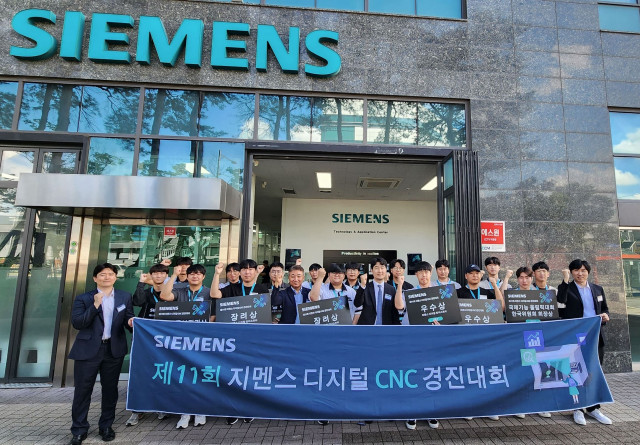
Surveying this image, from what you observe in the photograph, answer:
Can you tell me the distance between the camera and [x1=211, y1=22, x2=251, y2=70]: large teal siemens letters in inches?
237

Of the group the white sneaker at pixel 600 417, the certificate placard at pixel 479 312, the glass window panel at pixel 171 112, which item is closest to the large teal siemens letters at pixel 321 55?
the glass window panel at pixel 171 112

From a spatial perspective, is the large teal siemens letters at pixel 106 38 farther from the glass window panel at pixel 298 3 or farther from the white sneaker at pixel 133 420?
the white sneaker at pixel 133 420

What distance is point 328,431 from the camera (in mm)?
3748

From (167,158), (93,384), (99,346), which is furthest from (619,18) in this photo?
(93,384)

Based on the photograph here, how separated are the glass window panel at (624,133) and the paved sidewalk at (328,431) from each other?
495 cm

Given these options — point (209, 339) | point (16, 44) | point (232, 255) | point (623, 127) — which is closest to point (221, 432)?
point (209, 339)

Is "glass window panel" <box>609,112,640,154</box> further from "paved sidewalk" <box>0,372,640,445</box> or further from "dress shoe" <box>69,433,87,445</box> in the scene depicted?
"dress shoe" <box>69,433,87,445</box>

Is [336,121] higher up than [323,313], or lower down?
higher up

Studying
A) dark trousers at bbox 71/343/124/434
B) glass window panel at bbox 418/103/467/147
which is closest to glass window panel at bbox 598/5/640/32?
glass window panel at bbox 418/103/467/147

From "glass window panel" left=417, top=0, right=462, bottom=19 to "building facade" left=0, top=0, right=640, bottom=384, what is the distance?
0.03 metres

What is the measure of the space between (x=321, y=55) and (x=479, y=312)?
502cm

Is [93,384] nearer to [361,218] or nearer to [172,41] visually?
[172,41]

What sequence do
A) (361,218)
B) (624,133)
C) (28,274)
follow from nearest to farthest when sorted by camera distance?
(28,274) < (624,133) < (361,218)

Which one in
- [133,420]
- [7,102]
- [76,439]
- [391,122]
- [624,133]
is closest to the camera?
[76,439]
